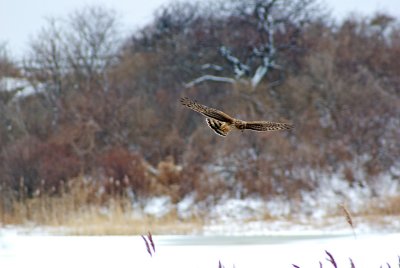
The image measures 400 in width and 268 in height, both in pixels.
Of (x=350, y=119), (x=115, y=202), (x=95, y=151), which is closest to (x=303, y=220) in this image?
(x=115, y=202)

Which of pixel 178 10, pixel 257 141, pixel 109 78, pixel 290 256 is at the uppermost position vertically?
pixel 178 10

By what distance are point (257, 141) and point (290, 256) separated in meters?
14.8

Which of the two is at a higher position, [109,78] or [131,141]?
[109,78]

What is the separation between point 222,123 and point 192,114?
21.9 metres

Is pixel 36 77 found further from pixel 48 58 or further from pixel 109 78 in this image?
pixel 109 78

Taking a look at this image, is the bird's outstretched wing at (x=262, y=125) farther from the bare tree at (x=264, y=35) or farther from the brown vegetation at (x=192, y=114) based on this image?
the bare tree at (x=264, y=35)

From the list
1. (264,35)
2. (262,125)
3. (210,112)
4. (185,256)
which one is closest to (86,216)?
(185,256)

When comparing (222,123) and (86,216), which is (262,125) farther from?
(86,216)

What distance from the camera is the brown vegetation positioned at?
21.9 meters

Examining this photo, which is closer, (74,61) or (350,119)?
(350,119)

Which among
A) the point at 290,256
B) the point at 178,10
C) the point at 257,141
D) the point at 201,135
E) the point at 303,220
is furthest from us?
the point at 178,10

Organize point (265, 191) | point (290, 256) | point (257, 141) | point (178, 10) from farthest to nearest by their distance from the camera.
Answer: point (178, 10)
point (257, 141)
point (265, 191)
point (290, 256)

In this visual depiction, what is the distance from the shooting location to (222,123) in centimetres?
521

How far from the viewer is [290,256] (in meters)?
8.05
